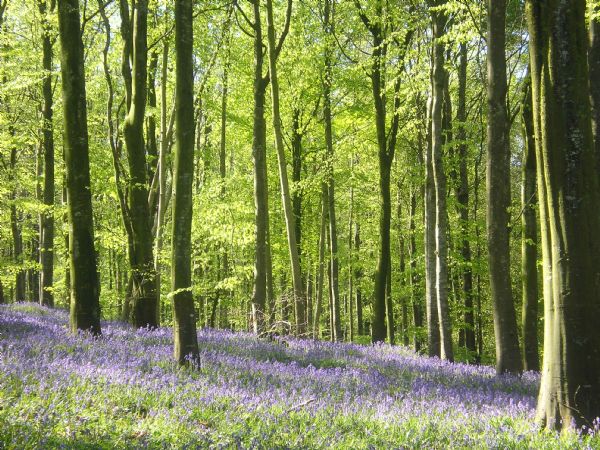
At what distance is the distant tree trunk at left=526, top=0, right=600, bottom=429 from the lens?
490 cm

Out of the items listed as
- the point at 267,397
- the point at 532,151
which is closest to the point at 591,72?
the point at 532,151

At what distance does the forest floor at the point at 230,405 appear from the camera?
4.02 meters

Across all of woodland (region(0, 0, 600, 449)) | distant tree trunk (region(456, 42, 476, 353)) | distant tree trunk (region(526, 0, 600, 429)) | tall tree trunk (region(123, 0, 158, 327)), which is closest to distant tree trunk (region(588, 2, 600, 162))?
woodland (region(0, 0, 600, 449))

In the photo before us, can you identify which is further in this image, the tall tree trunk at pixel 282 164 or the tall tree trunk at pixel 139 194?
the tall tree trunk at pixel 282 164

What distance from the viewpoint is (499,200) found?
376 inches

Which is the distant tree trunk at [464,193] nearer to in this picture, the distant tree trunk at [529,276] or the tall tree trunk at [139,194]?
the distant tree trunk at [529,276]

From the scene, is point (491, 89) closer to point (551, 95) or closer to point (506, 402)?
point (551, 95)

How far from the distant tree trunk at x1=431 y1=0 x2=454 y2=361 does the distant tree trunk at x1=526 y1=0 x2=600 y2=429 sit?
613 centimetres

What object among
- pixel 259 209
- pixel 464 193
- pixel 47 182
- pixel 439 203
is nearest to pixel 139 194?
pixel 259 209

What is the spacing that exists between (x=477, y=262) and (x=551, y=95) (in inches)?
600

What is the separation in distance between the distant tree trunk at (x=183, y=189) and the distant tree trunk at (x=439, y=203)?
633 centimetres

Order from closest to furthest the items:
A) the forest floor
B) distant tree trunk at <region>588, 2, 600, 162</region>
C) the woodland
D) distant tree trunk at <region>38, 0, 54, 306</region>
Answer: the forest floor
the woodland
distant tree trunk at <region>588, 2, 600, 162</region>
distant tree trunk at <region>38, 0, 54, 306</region>

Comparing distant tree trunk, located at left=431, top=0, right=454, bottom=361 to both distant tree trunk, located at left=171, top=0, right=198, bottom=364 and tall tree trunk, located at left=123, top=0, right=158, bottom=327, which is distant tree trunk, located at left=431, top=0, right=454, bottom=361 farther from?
tall tree trunk, located at left=123, top=0, right=158, bottom=327

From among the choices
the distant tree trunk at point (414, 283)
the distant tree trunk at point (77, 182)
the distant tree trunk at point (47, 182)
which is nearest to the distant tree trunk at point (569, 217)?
the distant tree trunk at point (77, 182)
